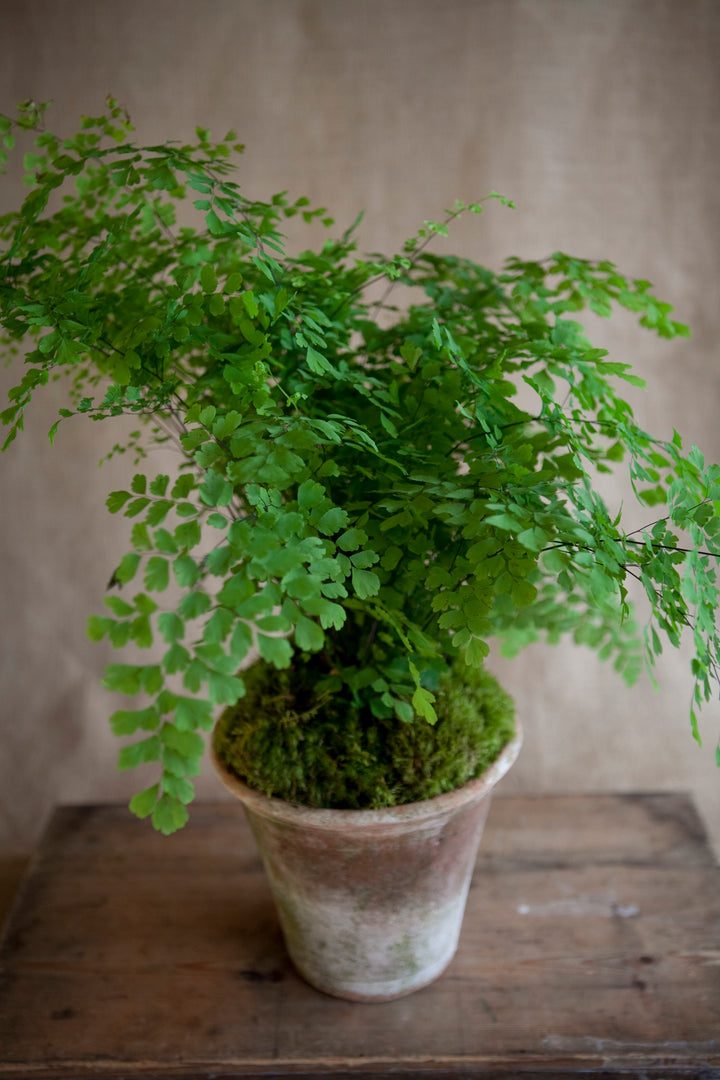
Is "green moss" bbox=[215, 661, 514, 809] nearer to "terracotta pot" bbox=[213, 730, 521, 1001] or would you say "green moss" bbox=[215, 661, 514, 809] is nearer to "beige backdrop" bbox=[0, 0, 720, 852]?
"terracotta pot" bbox=[213, 730, 521, 1001]

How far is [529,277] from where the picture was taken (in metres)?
0.97

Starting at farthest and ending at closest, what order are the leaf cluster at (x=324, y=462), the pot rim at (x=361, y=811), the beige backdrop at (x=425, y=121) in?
the beige backdrop at (x=425, y=121) < the pot rim at (x=361, y=811) < the leaf cluster at (x=324, y=462)

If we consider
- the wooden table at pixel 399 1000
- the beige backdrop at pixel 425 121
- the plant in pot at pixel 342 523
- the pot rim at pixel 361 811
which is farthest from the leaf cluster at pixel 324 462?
the beige backdrop at pixel 425 121

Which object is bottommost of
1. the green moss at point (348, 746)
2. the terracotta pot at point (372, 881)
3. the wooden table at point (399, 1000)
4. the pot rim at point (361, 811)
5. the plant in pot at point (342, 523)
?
the wooden table at point (399, 1000)

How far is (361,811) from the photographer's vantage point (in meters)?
0.88

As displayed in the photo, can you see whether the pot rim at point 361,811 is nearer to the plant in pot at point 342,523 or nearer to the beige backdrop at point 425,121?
the plant in pot at point 342,523

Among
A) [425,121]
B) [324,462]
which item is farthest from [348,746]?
[425,121]

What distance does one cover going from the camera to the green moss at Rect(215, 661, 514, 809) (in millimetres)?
920

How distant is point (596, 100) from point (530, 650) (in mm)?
1066

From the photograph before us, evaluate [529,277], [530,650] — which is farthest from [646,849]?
[529,277]

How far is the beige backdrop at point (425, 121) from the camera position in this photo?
1498 millimetres

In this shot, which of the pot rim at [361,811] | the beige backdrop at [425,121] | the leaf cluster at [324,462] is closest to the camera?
the leaf cluster at [324,462]

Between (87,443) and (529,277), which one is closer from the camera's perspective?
(529,277)

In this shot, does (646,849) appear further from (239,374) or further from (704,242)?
(704,242)
